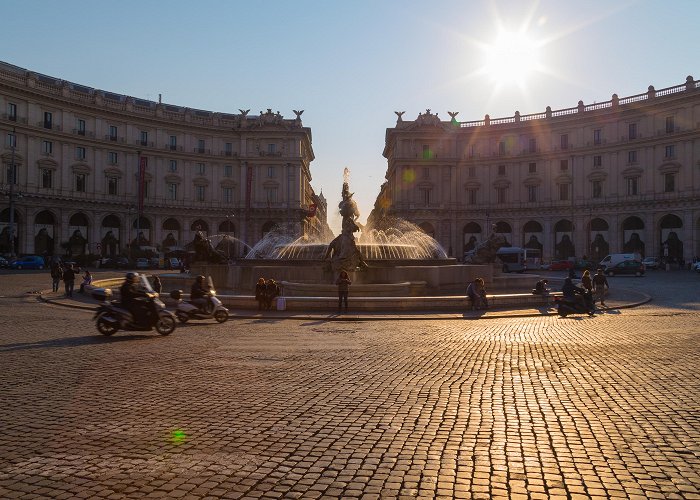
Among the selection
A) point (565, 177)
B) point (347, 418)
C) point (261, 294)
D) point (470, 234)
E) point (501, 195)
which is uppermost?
point (565, 177)

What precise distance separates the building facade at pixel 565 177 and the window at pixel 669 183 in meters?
0.13

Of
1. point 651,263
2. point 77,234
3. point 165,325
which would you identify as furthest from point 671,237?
point 77,234

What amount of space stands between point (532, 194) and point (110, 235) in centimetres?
5720

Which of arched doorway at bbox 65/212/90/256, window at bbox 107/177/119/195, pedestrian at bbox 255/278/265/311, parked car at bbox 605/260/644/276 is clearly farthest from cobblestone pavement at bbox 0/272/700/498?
window at bbox 107/177/119/195

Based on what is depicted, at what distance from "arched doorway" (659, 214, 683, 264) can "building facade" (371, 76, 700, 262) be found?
122 mm

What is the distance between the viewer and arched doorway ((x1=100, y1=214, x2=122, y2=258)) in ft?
238

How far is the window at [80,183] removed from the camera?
71.4 meters

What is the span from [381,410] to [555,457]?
2365 millimetres

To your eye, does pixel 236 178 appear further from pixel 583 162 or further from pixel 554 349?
pixel 554 349

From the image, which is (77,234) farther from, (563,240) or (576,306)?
(576,306)

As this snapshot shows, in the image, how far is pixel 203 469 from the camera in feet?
17.8

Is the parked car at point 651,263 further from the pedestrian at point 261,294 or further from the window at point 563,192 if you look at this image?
the pedestrian at point 261,294

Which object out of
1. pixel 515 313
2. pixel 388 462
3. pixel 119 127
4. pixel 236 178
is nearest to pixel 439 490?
pixel 388 462

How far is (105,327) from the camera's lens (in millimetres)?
14258
